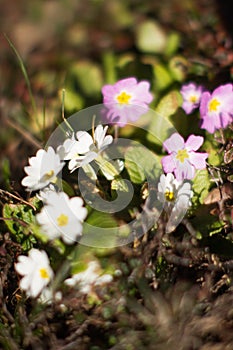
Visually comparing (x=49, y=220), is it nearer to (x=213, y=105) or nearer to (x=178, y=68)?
(x=213, y=105)

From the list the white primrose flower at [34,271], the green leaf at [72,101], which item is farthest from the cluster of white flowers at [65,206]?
the green leaf at [72,101]

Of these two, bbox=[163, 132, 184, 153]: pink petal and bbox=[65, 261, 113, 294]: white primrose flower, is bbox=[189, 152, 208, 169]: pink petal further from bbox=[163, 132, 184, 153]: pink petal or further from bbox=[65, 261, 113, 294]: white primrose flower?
bbox=[65, 261, 113, 294]: white primrose flower

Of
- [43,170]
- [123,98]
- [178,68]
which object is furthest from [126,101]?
[178,68]

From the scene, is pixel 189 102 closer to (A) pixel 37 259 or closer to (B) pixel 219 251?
(B) pixel 219 251

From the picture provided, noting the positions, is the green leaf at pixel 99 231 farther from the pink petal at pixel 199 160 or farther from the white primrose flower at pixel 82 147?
the pink petal at pixel 199 160

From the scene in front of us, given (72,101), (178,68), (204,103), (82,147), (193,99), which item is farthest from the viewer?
(178,68)

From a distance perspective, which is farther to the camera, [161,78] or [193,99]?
[161,78]

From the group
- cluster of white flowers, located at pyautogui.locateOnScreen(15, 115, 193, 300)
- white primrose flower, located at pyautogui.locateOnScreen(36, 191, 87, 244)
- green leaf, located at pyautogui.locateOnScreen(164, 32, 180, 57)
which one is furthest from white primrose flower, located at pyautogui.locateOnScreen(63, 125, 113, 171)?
green leaf, located at pyautogui.locateOnScreen(164, 32, 180, 57)
